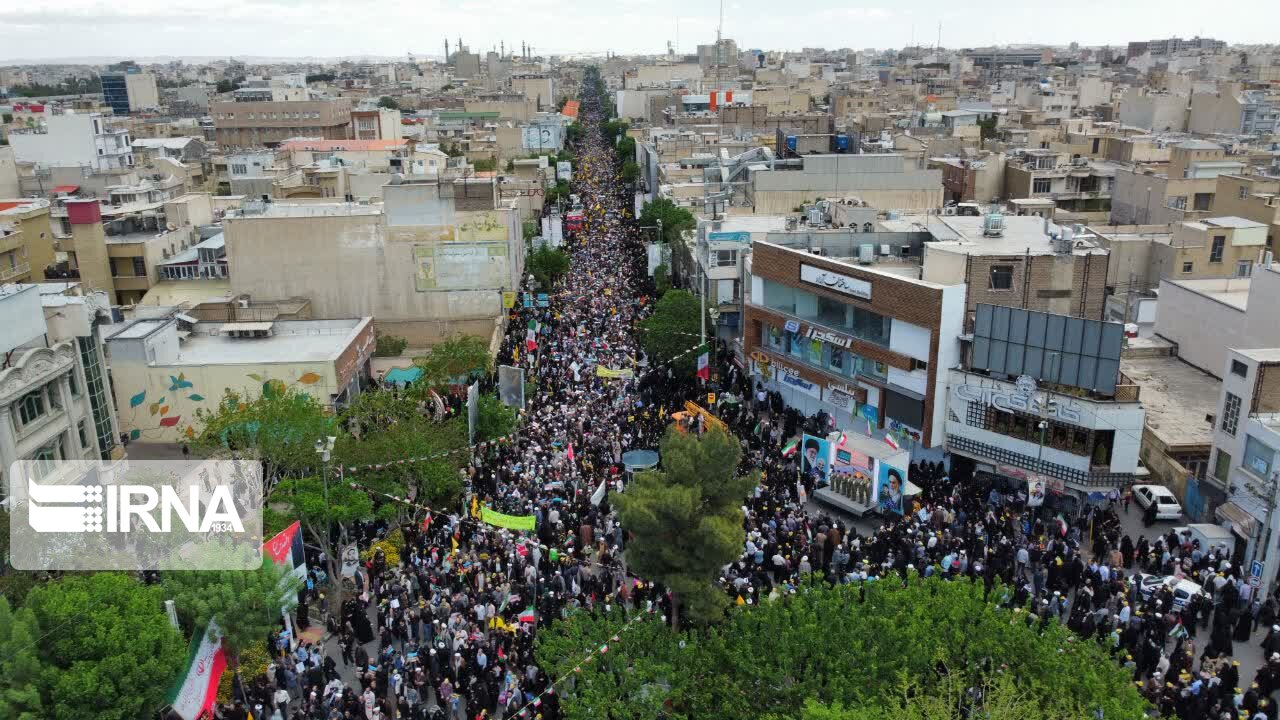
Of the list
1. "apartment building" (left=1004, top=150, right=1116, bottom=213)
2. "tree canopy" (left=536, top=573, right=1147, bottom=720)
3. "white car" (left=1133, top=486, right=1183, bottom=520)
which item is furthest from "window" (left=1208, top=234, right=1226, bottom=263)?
"tree canopy" (left=536, top=573, right=1147, bottom=720)

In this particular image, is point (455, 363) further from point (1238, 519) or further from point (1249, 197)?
point (1249, 197)

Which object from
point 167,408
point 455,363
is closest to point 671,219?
point 455,363

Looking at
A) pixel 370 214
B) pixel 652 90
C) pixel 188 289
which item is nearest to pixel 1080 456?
pixel 370 214

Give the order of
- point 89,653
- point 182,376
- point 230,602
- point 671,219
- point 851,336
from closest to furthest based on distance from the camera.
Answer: point 89,653
point 230,602
point 851,336
point 182,376
point 671,219

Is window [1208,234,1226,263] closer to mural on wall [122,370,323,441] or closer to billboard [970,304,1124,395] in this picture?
billboard [970,304,1124,395]

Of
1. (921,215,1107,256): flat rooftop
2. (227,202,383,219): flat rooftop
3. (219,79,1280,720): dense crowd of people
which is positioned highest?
(921,215,1107,256): flat rooftop

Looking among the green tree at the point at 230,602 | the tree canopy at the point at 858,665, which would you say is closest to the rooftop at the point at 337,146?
the green tree at the point at 230,602

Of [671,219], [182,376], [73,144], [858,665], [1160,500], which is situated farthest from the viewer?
[73,144]
